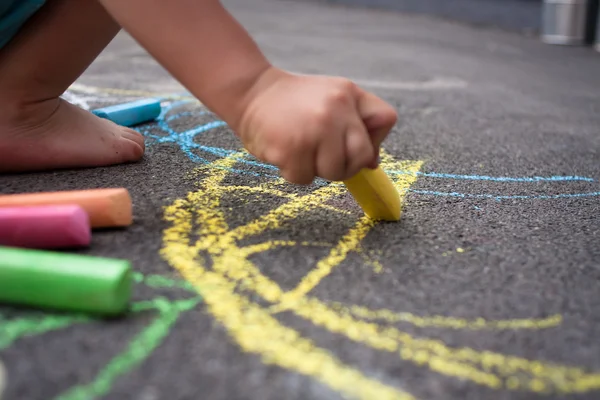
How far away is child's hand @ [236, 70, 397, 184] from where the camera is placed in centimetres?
53

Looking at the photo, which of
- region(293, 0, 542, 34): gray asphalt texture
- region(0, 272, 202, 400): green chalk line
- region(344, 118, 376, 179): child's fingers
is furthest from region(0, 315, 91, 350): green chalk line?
region(293, 0, 542, 34): gray asphalt texture

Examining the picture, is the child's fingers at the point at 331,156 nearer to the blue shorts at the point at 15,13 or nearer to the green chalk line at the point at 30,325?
the green chalk line at the point at 30,325

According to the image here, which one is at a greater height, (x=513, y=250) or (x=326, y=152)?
(x=326, y=152)

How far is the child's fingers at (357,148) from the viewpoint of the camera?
0.54 m

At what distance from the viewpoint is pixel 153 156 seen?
812mm

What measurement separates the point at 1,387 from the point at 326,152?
29 centimetres

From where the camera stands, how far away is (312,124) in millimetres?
524

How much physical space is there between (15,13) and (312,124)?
15.1 inches

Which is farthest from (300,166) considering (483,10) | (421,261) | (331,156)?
(483,10)

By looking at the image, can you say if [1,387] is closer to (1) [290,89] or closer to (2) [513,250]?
(1) [290,89]

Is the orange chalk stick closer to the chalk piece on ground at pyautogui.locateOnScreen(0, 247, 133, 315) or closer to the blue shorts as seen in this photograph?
the chalk piece on ground at pyautogui.locateOnScreen(0, 247, 133, 315)

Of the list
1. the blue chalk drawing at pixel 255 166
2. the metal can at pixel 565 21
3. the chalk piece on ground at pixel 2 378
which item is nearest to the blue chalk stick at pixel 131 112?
the blue chalk drawing at pixel 255 166

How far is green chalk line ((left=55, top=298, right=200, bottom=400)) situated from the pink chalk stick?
96mm

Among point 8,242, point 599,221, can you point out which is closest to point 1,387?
point 8,242
